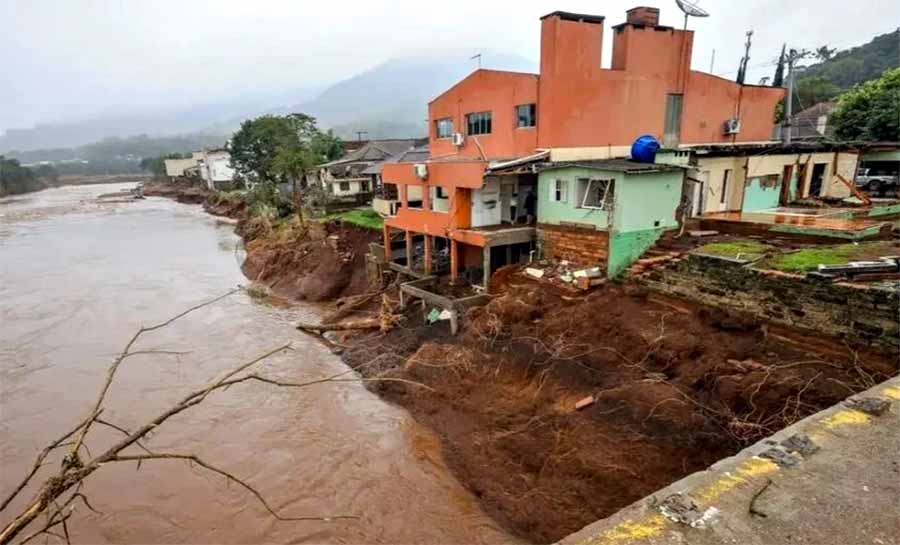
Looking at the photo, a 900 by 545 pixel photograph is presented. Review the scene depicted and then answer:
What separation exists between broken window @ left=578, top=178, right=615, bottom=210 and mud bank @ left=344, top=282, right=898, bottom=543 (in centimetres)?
250

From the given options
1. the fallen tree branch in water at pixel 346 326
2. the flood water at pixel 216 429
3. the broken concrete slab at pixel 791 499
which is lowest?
the flood water at pixel 216 429

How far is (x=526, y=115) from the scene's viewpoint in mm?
17469

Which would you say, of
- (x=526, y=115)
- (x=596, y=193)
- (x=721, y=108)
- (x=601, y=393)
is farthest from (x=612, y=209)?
(x=721, y=108)

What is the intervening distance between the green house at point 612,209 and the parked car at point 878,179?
13452 millimetres

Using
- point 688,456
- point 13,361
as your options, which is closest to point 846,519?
point 688,456

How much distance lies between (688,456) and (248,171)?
47526 mm

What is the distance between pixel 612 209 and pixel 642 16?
10016 millimetres

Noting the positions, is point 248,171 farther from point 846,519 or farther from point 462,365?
point 846,519

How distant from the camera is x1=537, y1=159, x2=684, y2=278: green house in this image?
13.2m

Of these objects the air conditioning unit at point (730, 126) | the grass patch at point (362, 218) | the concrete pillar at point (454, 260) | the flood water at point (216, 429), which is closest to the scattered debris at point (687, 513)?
the flood water at point (216, 429)

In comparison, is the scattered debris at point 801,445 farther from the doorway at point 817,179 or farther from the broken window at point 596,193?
the doorway at point 817,179

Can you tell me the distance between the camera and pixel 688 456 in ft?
27.7

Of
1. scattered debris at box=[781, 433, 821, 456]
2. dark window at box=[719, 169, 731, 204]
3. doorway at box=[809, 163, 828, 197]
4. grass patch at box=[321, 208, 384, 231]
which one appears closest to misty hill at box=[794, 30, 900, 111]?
doorway at box=[809, 163, 828, 197]

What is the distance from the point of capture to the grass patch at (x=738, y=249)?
1143 cm
